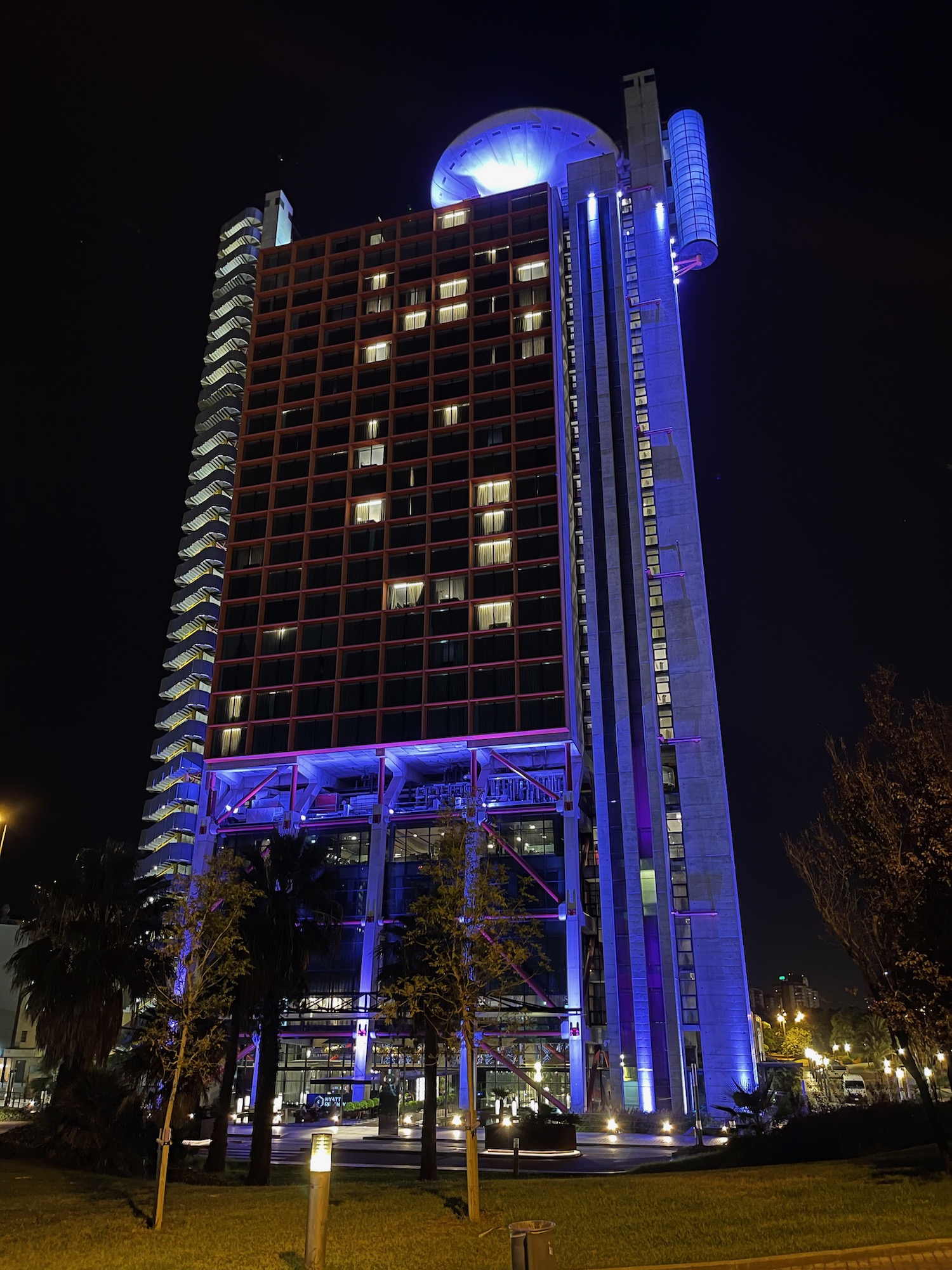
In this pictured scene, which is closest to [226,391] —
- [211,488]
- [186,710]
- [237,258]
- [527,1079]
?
[211,488]

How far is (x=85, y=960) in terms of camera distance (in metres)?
34.1

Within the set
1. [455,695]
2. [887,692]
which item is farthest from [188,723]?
[887,692]

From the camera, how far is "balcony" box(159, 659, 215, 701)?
104 metres

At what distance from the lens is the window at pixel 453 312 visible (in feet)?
329

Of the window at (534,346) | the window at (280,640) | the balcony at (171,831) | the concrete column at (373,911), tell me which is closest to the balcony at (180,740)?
the balcony at (171,831)

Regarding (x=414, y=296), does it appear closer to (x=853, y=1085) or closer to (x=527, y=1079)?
(x=527, y=1079)

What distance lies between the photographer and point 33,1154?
1179 inches

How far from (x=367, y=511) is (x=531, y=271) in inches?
1255

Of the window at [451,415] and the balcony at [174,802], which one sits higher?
the window at [451,415]

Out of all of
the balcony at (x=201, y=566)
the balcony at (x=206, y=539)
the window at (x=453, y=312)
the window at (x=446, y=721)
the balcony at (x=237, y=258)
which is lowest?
the window at (x=446, y=721)

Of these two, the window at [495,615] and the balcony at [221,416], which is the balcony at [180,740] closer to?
the window at [495,615]

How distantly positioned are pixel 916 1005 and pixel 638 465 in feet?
267

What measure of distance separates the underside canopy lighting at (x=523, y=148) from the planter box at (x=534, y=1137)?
104 m

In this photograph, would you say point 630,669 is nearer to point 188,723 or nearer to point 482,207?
point 188,723
